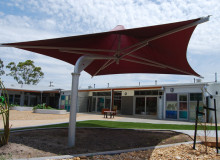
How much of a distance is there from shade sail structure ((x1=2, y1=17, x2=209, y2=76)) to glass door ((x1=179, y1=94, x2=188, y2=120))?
24.1 feet

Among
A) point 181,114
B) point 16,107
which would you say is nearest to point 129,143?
point 181,114

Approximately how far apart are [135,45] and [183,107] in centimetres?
1219

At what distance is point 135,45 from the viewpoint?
6.36 meters

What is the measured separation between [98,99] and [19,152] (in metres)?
20.9

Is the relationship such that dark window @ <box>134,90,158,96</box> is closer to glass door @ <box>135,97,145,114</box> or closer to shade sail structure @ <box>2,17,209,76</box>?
glass door @ <box>135,97,145,114</box>

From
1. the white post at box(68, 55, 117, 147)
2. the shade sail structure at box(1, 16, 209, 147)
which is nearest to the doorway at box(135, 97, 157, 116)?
the shade sail structure at box(1, 16, 209, 147)

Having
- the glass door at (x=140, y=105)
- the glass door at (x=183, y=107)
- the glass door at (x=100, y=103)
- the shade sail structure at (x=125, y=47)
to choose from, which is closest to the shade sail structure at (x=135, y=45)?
the shade sail structure at (x=125, y=47)

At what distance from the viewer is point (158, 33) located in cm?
550

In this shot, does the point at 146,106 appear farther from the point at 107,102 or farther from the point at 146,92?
the point at 107,102

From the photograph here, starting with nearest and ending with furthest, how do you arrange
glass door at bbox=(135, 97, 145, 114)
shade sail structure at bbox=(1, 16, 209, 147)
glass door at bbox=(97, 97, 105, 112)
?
1. shade sail structure at bbox=(1, 16, 209, 147)
2. glass door at bbox=(135, 97, 145, 114)
3. glass door at bbox=(97, 97, 105, 112)

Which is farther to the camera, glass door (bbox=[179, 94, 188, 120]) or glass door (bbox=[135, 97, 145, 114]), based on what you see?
glass door (bbox=[135, 97, 145, 114])

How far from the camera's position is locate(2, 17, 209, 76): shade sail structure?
17.4ft

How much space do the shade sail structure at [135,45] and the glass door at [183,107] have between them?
734 cm

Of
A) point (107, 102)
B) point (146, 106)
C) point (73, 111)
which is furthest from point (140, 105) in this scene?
point (73, 111)
